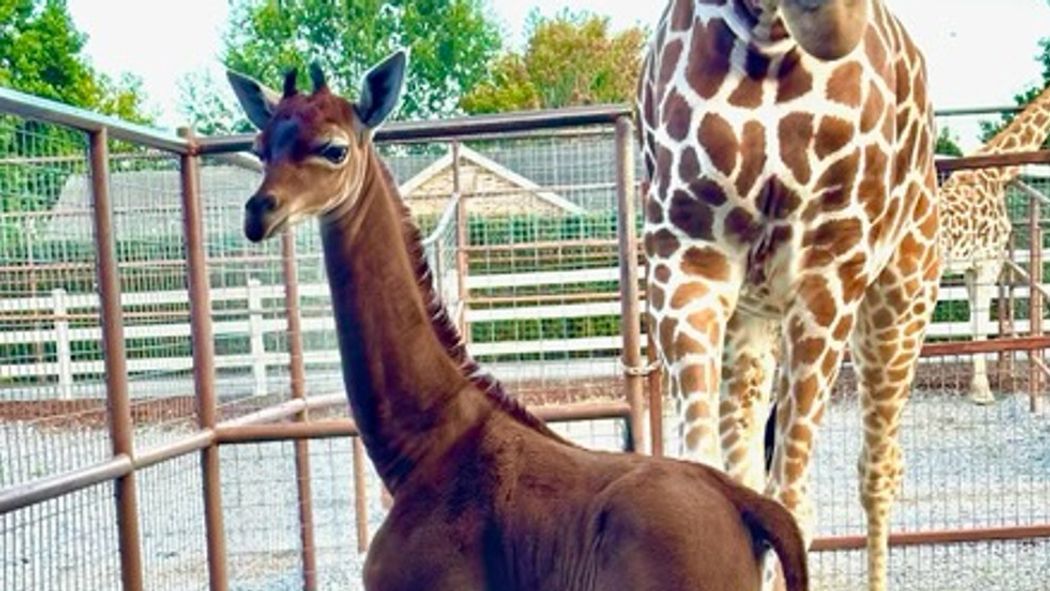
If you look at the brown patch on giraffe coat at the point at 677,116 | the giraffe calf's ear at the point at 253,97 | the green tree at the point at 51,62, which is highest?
the green tree at the point at 51,62

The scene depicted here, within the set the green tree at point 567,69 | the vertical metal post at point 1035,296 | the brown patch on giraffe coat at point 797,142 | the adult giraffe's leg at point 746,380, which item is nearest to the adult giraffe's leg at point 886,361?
the adult giraffe's leg at point 746,380

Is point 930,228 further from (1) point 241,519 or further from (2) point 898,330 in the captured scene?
(1) point 241,519

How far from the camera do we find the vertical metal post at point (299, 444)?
4758mm

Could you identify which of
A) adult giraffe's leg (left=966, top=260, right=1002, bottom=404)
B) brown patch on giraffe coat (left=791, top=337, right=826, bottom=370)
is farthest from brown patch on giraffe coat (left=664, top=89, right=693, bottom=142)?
adult giraffe's leg (left=966, top=260, right=1002, bottom=404)

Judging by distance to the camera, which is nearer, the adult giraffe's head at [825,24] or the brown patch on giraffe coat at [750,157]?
the adult giraffe's head at [825,24]

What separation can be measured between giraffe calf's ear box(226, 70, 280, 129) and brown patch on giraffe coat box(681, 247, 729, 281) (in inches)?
41.7

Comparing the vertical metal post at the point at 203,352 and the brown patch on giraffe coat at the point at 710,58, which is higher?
the brown patch on giraffe coat at the point at 710,58

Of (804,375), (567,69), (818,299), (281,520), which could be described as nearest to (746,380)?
(804,375)

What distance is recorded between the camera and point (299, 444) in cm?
483

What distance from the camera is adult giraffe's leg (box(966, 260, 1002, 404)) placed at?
7852 mm

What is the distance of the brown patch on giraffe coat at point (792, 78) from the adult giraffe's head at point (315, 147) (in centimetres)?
88

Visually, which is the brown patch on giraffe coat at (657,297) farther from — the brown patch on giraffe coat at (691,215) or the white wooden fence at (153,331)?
the white wooden fence at (153,331)

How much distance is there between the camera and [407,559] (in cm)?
249

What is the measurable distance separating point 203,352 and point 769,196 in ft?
6.90
